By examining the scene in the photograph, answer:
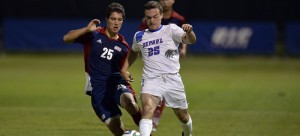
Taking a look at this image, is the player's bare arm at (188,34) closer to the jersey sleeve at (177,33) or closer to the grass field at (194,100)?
the jersey sleeve at (177,33)

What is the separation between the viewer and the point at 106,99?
8.57 m

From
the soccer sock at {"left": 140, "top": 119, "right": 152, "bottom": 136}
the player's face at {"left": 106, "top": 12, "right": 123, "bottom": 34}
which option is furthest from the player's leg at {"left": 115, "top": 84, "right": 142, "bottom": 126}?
the player's face at {"left": 106, "top": 12, "right": 123, "bottom": 34}

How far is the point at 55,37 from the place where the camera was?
30375 millimetres

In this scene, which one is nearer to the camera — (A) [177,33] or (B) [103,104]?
(A) [177,33]

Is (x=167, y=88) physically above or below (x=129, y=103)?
above

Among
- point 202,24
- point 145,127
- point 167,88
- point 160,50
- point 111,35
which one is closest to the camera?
point 145,127

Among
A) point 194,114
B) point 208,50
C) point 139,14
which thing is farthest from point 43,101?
point 139,14

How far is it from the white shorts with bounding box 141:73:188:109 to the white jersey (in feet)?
0.22

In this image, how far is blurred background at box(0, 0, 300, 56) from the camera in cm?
2927

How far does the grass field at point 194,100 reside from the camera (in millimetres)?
10711

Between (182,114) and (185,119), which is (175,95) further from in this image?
(185,119)

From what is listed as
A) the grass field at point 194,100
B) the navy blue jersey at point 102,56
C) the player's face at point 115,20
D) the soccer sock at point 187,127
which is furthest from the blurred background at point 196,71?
the player's face at point 115,20

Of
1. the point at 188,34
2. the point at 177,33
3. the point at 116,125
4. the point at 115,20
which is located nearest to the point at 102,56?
the point at 115,20

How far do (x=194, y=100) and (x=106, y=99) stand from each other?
6.56 meters
